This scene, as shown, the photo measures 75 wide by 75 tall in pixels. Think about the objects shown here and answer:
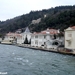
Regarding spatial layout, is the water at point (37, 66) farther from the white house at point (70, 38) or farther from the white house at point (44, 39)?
the white house at point (44, 39)

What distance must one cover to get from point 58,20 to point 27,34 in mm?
11651

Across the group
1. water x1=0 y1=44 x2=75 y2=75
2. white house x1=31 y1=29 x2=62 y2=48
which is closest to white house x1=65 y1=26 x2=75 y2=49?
white house x1=31 y1=29 x2=62 y2=48

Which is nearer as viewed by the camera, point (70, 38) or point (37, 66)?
point (37, 66)

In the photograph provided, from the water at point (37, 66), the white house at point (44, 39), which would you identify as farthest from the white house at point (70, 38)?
the water at point (37, 66)

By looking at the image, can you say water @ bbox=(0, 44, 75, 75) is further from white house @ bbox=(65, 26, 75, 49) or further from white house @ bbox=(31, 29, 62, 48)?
white house @ bbox=(31, 29, 62, 48)

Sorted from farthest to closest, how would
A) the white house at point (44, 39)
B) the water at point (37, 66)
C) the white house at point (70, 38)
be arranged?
the white house at point (44, 39) < the white house at point (70, 38) < the water at point (37, 66)

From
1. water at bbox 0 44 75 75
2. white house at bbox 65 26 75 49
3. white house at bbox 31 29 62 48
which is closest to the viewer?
water at bbox 0 44 75 75

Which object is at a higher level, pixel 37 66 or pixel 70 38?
pixel 70 38

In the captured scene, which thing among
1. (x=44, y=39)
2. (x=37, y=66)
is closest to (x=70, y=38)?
(x=44, y=39)

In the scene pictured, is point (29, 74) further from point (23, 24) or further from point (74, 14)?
point (23, 24)

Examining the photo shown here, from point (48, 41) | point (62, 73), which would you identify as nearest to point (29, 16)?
point (48, 41)

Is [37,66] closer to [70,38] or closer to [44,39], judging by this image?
[70,38]

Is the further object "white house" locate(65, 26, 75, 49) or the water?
"white house" locate(65, 26, 75, 49)

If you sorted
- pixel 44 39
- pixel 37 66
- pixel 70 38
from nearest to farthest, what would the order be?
pixel 37 66 → pixel 70 38 → pixel 44 39
